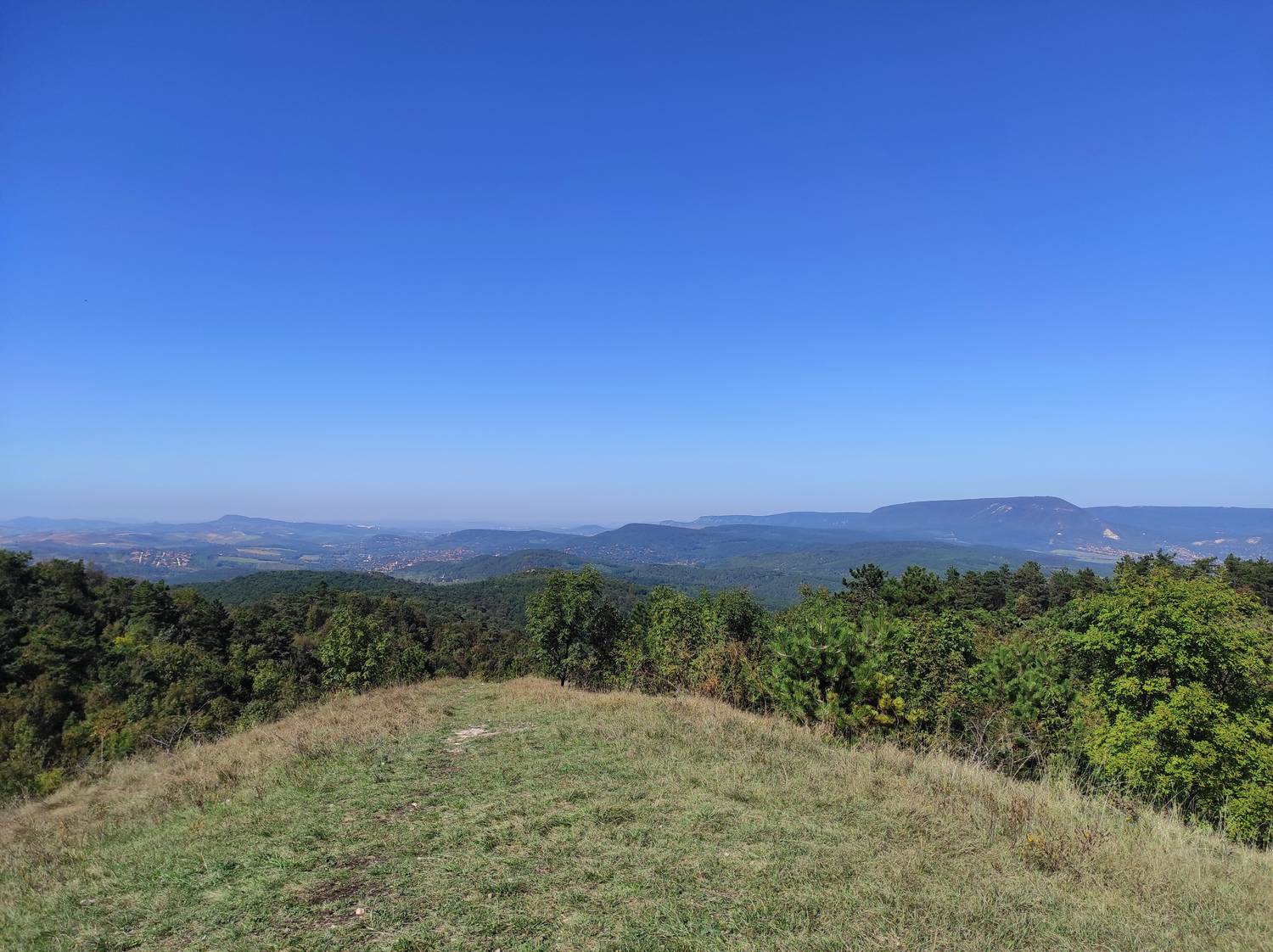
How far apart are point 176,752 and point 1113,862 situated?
53.3ft

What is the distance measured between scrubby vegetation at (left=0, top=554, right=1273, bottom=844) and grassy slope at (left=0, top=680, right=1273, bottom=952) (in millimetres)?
3014

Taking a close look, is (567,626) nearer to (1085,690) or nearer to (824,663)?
(824,663)

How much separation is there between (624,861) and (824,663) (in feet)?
22.8

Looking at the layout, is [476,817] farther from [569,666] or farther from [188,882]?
[569,666]

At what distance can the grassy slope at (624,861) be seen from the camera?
4145 mm

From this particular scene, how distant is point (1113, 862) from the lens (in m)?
5.01

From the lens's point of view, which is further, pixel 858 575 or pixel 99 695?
pixel 858 575

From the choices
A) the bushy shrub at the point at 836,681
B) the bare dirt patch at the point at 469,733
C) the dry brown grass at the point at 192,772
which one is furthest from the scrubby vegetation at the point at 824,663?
the bare dirt patch at the point at 469,733

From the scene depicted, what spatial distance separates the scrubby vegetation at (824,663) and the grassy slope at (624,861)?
3014 mm

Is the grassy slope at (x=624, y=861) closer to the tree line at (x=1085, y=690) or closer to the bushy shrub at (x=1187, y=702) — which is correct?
the tree line at (x=1085, y=690)

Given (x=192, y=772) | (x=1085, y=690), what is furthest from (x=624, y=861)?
(x=1085, y=690)

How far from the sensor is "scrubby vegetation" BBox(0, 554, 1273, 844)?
37.6 ft

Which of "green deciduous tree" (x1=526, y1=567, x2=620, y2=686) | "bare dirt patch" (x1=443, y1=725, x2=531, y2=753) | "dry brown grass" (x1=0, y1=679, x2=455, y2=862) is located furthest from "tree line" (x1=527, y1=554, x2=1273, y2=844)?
"dry brown grass" (x1=0, y1=679, x2=455, y2=862)

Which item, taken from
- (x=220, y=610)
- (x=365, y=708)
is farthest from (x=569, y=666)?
(x=220, y=610)
